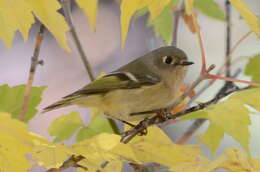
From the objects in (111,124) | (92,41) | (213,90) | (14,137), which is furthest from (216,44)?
(14,137)

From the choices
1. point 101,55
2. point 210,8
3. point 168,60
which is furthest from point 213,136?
point 101,55

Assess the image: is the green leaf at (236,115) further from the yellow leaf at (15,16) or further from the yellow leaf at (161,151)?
the yellow leaf at (15,16)

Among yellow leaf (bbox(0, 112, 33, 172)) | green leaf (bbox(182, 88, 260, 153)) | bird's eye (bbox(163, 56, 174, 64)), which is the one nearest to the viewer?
yellow leaf (bbox(0, 112, 33, 172))

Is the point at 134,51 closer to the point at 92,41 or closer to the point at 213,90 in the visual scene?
the point at 92,41

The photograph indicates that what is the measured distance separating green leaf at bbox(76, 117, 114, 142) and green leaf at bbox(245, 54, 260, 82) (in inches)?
11.4

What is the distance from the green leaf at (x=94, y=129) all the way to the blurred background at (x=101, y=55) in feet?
4.03

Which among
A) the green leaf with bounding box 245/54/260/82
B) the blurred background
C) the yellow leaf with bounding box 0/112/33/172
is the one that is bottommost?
the blurred background

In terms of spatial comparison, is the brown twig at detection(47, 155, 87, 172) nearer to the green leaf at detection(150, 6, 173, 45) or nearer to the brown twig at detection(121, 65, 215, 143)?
the brown twig at detection(121, 65, 215, 143)

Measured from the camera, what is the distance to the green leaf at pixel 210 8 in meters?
0.98

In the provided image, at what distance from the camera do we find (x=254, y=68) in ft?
2.86

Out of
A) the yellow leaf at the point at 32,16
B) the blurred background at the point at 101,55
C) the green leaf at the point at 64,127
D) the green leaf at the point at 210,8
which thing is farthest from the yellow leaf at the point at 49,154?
the blurred background at the point at 101,55

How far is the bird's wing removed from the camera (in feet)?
3.25

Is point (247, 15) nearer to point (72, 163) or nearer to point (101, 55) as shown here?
point (72, 163)

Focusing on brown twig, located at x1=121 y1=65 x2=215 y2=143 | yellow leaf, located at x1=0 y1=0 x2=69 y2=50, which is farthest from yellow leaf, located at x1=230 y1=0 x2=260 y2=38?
yellow leaf, located at x1=0 y1=0 x2=69 y2=50
